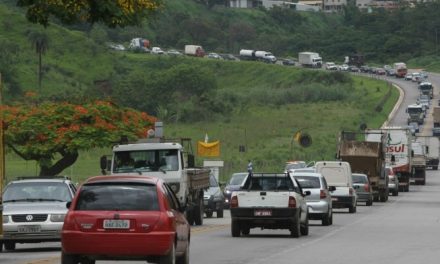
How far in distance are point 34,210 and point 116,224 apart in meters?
8.85

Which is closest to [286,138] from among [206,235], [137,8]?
[206,235]

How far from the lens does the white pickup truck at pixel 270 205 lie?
113 ft

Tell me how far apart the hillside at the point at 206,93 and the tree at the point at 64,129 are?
179ft

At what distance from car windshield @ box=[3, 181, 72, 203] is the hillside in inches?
3061

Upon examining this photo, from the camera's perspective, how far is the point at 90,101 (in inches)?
2224

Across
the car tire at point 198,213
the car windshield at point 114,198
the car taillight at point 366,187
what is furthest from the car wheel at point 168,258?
the car taillight at point 366,187

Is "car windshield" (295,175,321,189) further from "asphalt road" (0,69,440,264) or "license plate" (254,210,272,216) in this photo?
"license plate" (254,210,272,216)

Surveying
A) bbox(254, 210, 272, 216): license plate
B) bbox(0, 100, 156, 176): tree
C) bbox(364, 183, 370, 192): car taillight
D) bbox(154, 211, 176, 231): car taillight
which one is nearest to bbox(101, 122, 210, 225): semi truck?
bbox(254, 210, 272, 216): license plate

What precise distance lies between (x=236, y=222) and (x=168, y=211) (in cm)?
1389

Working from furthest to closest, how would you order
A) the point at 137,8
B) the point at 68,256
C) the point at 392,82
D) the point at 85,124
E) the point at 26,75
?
the point at 392,82
the point at 26,75
the point at 85,124
the point at 137,8
the point at 68,256

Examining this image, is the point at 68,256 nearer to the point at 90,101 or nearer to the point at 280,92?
the point at 90,101

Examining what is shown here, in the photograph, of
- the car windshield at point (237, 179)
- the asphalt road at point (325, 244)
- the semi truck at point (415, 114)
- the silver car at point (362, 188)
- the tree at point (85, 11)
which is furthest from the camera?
the semi truck at point (415, 114)

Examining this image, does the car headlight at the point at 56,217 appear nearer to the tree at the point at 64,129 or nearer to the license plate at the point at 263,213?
the license plate at the point at 263,213

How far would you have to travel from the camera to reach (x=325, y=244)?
3206cm
